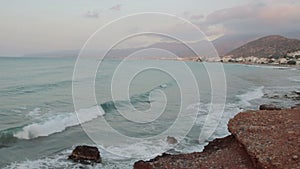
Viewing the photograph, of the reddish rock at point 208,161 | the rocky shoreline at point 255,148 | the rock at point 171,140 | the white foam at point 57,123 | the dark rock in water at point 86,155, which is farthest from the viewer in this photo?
the white foam at point 57,123

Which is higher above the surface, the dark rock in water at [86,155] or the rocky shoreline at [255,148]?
the rocky shoreline at [255,148]

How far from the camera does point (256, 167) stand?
6.67m

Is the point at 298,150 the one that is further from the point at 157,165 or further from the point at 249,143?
the point at 157,165

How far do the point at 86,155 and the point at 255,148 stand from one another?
5528 mm

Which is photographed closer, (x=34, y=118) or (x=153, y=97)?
(x=34, y=118)

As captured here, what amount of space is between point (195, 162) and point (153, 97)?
18.9m

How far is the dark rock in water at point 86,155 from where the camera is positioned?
10009 millimetres

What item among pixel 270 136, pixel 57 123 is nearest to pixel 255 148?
pixel 270 136

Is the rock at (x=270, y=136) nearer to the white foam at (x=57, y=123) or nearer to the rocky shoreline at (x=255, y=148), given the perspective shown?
the rocky shoreline at (x=255, y=148)

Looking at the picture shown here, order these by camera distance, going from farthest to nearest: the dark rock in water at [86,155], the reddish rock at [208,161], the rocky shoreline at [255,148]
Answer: the dark rock in water at [86,155] < the reddish rock at [208,161] < the rocky shoreline at [255,148]

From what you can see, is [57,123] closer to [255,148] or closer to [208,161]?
[208,161]

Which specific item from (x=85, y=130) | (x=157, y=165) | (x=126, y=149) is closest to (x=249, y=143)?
(x=157, y=165)

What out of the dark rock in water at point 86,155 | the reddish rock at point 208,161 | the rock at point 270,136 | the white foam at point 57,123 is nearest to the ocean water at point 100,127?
the white foam at point 57,123

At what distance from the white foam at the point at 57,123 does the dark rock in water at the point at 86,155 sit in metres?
4.35
